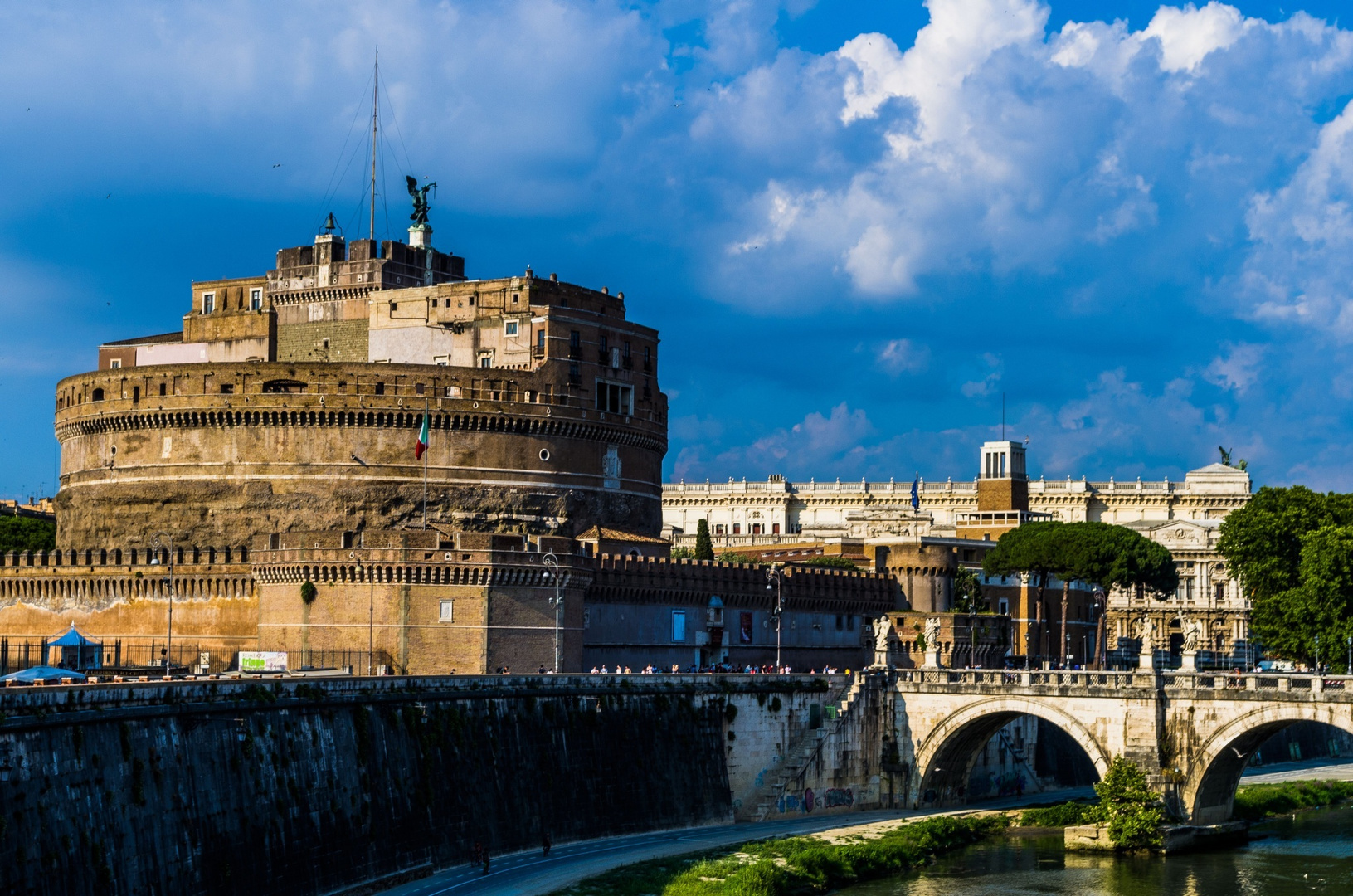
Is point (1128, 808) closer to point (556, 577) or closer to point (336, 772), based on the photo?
point (556, 577)

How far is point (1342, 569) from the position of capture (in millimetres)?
90000

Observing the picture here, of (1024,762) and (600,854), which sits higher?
(1024,762)

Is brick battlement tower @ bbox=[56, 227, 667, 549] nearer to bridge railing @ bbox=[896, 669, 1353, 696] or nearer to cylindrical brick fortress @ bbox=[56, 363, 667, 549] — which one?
cylindrical brick fortress @ bbox=[56, 363, 667, 549]

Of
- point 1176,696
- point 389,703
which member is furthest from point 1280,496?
point 389,703

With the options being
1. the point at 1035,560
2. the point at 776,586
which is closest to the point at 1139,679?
the point at 776,586

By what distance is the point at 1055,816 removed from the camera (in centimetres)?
7675

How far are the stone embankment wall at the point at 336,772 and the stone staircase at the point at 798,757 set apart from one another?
1.23 meters

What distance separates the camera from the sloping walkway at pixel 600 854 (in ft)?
179

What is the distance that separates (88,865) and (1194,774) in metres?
43.0

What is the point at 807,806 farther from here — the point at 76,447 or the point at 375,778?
the point at 76,447

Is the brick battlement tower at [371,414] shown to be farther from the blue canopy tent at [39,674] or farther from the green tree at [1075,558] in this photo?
the green tree at [1075,558]

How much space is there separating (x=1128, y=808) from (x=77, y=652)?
39174 mm

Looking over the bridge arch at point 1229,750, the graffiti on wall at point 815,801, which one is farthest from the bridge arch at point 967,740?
the bridge arch at point 1229,750

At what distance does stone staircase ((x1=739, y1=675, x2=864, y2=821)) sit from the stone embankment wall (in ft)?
4.02
